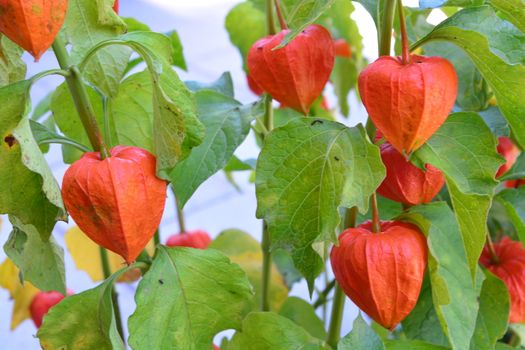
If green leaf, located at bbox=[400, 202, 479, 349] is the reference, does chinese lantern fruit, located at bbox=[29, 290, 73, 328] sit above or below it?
below

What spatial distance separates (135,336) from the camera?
14.6 inches

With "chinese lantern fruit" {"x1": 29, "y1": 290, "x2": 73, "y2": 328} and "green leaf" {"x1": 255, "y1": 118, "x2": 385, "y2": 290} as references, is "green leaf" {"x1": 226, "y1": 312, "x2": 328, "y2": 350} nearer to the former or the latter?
"green leaf" {"x1": 255, "y1": 118, "x2": 385, "y2": 290}

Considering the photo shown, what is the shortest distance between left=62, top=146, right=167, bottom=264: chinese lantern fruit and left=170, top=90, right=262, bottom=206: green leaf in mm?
83

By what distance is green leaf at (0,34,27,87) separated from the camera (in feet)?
1.23

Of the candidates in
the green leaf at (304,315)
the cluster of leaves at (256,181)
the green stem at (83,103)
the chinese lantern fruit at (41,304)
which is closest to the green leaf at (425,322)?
the cluster of leaves at (256,181)

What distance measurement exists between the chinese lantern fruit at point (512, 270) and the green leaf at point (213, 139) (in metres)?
0.17

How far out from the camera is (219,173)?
1.93 meters

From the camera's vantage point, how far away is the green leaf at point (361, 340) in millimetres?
392

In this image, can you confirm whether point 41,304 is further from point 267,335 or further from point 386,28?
point 386,28

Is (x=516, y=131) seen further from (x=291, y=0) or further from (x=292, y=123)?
(x=291, y=0)

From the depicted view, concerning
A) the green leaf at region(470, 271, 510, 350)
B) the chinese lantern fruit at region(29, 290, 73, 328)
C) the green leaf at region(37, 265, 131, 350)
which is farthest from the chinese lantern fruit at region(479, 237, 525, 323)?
the chinese lantern fruit at region(29, 290, 73, 328)

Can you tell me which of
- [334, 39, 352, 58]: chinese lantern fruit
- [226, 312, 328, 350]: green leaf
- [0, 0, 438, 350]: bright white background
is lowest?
[0, 0, 438, 350]: bright white background

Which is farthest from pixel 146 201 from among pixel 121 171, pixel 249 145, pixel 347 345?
pixel 249 145

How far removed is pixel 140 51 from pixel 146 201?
0.22ft
